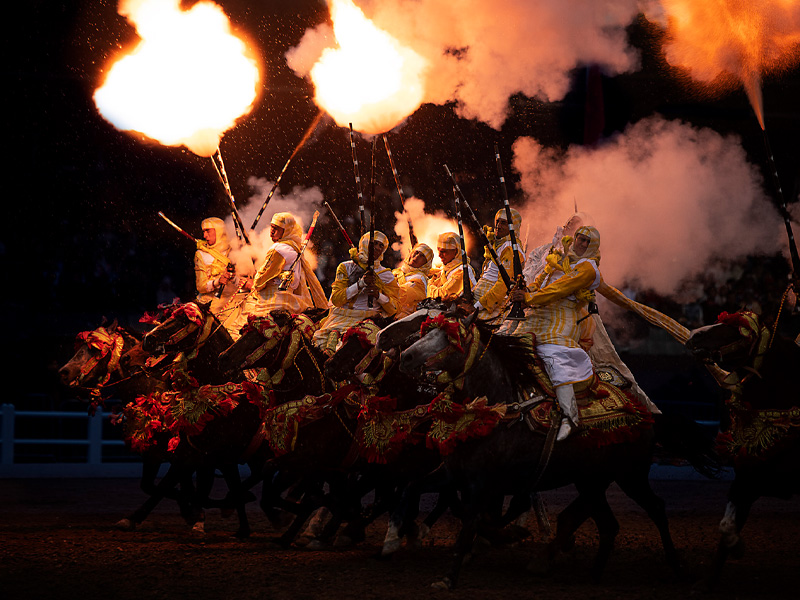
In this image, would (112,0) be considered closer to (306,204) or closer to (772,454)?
(306,204)

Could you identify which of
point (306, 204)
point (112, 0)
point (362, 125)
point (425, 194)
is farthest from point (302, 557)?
point (112, 0)

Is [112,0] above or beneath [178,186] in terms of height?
above

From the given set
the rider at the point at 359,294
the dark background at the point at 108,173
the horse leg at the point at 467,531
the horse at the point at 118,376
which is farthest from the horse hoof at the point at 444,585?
the dark background at the point at 108,173

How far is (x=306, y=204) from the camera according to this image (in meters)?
14.2

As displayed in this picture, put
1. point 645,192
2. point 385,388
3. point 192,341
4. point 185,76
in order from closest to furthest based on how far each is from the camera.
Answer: point 385,388 < point 192,341 < point 645,192 < point 185,76

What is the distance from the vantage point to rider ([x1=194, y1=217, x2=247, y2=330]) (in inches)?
474

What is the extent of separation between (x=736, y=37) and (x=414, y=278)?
4.37 meters

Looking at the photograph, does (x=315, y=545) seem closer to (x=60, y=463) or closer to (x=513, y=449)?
(x=513, y=449)

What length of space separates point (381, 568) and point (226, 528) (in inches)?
126

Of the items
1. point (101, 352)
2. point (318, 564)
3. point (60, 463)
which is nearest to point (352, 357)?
point (318, 564)

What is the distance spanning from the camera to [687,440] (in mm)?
8781

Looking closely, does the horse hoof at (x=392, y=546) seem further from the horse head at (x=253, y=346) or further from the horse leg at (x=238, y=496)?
the horse head at (x=253, y=346)

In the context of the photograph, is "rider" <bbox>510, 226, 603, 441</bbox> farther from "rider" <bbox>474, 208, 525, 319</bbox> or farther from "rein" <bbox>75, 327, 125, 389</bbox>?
"rein" <bbox>75, 327, 125, 389</bbox>

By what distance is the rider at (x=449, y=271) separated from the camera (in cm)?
1079
